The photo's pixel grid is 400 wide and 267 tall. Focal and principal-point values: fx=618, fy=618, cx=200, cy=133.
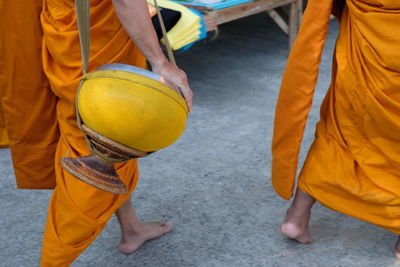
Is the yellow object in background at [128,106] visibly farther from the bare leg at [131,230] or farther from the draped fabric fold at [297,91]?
the bare leg at [131,230]

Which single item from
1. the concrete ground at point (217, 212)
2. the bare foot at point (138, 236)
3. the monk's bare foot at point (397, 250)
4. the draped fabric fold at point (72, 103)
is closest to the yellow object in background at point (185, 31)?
the concrete ground at point (217, 212)

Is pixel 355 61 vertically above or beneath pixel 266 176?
above

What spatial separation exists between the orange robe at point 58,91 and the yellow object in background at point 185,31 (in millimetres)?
1388

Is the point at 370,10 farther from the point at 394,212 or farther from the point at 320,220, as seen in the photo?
the point at 320,220

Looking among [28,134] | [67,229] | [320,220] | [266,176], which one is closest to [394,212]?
[320,220]

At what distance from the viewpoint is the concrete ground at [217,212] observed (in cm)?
219

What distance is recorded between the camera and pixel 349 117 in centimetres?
198

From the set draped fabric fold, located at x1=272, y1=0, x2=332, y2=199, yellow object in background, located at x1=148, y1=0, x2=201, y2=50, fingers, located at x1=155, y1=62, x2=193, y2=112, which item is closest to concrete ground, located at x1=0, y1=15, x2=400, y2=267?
draped fabric fold, located at x1=272, y1=0, x2=332, y2=199

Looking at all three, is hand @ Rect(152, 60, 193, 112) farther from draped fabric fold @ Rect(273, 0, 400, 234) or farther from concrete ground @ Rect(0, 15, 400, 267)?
concrete ground @ Rect(0, 15, 400, 267)


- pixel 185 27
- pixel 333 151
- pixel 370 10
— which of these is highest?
pixel 370 10

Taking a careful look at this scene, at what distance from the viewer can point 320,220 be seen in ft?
7.83

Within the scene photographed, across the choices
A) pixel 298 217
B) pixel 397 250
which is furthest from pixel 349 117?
pixel 397 250

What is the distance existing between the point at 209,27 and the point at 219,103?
0.46 metres

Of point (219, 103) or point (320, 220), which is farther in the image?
point (219, 103)
